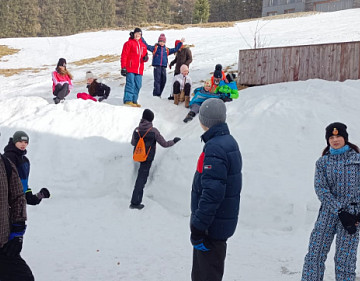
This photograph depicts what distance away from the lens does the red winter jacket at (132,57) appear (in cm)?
894

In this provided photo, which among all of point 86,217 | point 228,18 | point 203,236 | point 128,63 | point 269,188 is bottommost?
point 86,217

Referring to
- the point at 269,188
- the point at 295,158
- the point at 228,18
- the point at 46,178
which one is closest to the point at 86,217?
the point at 46,178

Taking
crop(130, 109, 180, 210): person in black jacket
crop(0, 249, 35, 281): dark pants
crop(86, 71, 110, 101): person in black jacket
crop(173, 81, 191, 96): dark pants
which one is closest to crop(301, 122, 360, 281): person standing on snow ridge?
crop(0, 249, 35, 281): dark pants

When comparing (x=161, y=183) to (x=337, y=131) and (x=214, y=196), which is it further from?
(x=214, y=196)

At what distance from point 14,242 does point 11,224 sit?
0.14 metres

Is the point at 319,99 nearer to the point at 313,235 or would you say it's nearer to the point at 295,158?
the point at 295,158

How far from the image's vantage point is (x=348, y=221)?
3.10m

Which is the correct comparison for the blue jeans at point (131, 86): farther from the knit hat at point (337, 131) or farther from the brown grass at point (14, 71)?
the brown grass at point (14, 71)

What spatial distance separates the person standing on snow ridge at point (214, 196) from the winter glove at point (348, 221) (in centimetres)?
97

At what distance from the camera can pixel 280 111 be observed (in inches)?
268

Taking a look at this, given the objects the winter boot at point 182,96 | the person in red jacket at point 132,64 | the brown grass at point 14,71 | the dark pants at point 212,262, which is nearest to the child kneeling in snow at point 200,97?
the winter boot at point 182,96

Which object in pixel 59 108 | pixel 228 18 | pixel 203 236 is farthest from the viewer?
pixel 228 18

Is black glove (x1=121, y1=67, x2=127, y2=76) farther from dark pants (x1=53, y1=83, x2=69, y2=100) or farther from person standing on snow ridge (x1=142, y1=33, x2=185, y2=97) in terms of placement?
dark pants (x1=53, y1=83, x2=69, y2=100)

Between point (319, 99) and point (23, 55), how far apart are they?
2161 cm
